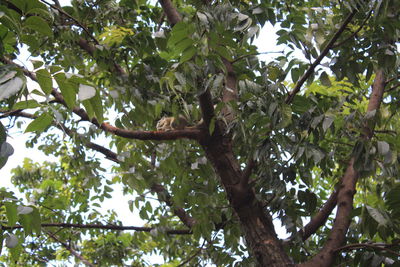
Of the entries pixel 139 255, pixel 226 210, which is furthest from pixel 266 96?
pixel 139 255

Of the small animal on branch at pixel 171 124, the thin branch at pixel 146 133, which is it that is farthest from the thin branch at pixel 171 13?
the thin branch at pixel 146 133

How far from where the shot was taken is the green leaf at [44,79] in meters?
1.26

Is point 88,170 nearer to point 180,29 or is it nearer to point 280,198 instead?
point 280,198

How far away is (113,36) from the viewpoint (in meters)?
2.60

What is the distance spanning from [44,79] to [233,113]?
3.48 ft

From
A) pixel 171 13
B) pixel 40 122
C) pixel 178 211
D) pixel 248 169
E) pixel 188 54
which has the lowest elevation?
pixel 40 122

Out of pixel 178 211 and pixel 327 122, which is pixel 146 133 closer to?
pixel 327 122

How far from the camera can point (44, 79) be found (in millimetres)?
1266

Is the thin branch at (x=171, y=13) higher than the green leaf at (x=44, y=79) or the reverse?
higher

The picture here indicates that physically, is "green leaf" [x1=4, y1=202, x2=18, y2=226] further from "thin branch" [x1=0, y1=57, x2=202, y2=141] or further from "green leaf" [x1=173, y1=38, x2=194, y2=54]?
"thin branch" [x1=0, y1=57, x2=202, y2=141]

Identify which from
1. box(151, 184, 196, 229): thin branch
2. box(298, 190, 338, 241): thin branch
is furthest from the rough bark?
box(151, 184, 196, 229): thin branch

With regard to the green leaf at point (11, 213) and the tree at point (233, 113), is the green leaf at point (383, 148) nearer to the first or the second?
the tree at point (233, 113)

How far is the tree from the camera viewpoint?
1.67 m

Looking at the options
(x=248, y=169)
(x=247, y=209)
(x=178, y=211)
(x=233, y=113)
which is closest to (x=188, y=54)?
(x=233, y=113)
